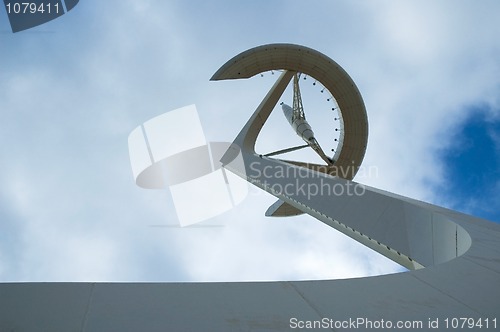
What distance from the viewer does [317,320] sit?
270 cm

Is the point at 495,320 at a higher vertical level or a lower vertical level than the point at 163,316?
lower

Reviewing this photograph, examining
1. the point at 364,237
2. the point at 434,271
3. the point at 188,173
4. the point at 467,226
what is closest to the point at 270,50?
the point at 188,173

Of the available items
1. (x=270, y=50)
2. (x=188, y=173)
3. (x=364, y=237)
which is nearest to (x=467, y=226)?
(x=364, y=237)

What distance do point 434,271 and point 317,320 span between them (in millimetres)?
1843

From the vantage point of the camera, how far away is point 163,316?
2.51 meters

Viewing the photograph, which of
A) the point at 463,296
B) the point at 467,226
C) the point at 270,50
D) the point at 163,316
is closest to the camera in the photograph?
the point at 163,316

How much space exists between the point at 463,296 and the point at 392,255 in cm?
430

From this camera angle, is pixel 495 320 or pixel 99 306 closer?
pixel 99 306

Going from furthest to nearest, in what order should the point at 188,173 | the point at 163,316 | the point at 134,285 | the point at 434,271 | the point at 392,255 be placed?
the point at 188,173, the point at 392,255, the point at 434,271, the point at 134,285, the point at 163,316

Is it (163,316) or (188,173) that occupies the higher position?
(188,173)

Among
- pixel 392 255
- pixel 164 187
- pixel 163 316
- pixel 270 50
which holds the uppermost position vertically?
pixel 270 50

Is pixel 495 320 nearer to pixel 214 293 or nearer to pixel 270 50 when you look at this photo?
pixel 214 293

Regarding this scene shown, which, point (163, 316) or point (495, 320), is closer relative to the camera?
point (163, 316)

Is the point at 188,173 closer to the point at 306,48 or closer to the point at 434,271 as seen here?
the point at 306,48
